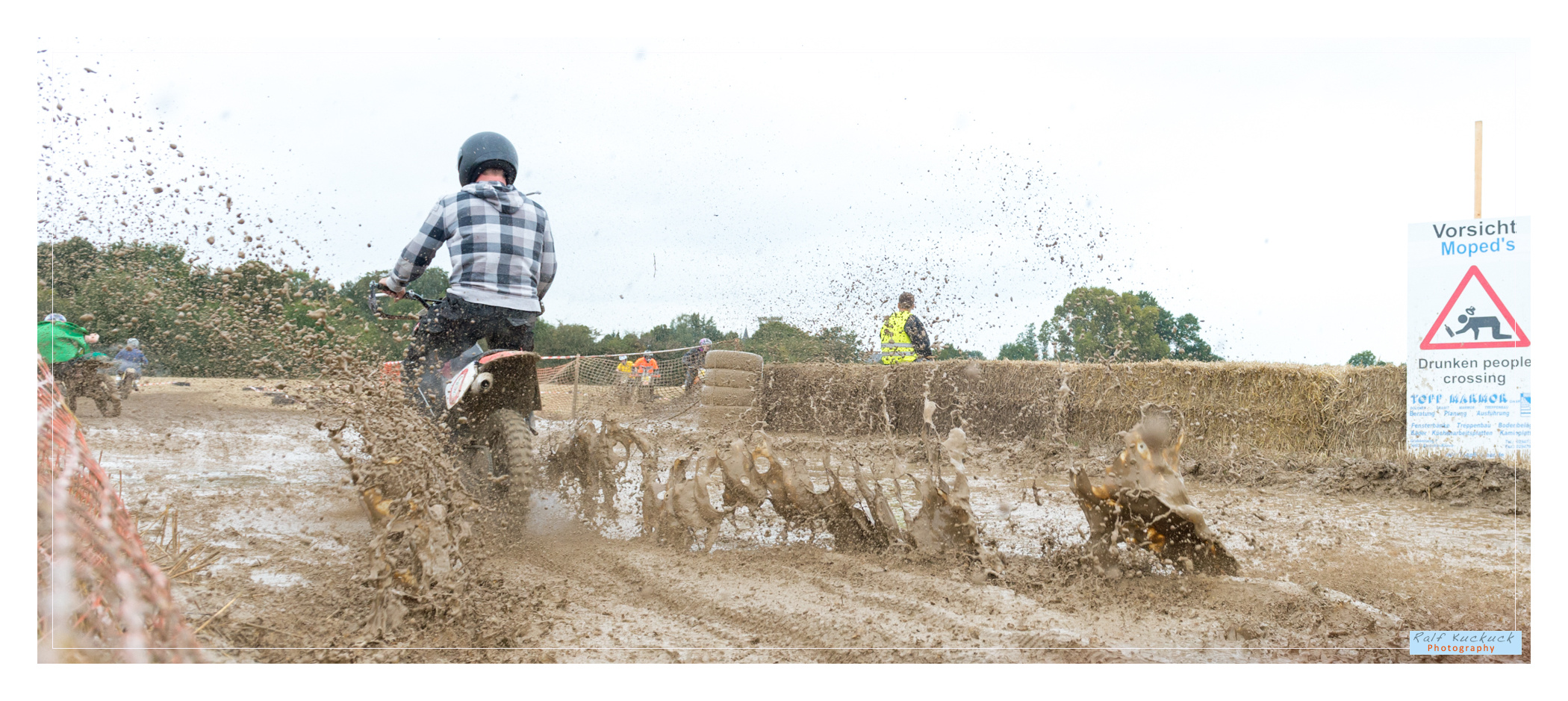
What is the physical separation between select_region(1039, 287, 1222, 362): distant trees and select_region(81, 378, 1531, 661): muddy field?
1689 mm

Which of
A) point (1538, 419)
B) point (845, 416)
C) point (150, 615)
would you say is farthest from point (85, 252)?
point (845, 416)

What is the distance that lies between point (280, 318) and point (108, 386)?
3.91m

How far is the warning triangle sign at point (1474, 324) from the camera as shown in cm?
312

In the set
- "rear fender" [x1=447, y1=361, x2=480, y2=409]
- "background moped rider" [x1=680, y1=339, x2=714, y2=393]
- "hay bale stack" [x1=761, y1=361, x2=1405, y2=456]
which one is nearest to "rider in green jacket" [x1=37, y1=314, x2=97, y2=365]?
"rear fender" [x1=447, y1=361, x2=480, y2=409]

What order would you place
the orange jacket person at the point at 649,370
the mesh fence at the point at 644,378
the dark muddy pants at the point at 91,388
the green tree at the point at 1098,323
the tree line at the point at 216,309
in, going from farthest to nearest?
1. the orange jacket person at the point at 649,370
2. the mesh fence at the point at 644,378
3. the green tree at the point at 1098,323
4. the dark muddy pants at the point at 91,388
5. the tree line at the point at 216,309

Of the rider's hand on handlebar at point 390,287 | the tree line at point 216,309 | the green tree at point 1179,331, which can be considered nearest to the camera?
the tree line at point 216,309

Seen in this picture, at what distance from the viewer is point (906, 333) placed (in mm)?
9719

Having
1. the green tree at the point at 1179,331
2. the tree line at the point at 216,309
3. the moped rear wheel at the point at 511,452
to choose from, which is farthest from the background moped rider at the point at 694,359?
the moped rear wheel at the point at 511,452

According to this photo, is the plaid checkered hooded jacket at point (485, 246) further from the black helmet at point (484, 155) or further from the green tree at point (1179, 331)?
the green tree at point (1179, 331)

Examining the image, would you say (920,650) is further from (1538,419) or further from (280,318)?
(280,318)

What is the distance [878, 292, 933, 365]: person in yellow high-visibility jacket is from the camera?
957 centimetres

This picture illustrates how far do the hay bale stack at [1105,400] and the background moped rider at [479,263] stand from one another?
3.24m

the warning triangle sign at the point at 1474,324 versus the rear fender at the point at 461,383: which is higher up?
the warning triangle sign at the point at 1474,324

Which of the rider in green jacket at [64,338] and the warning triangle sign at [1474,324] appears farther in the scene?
the warning triangle sign at [1474,324]
